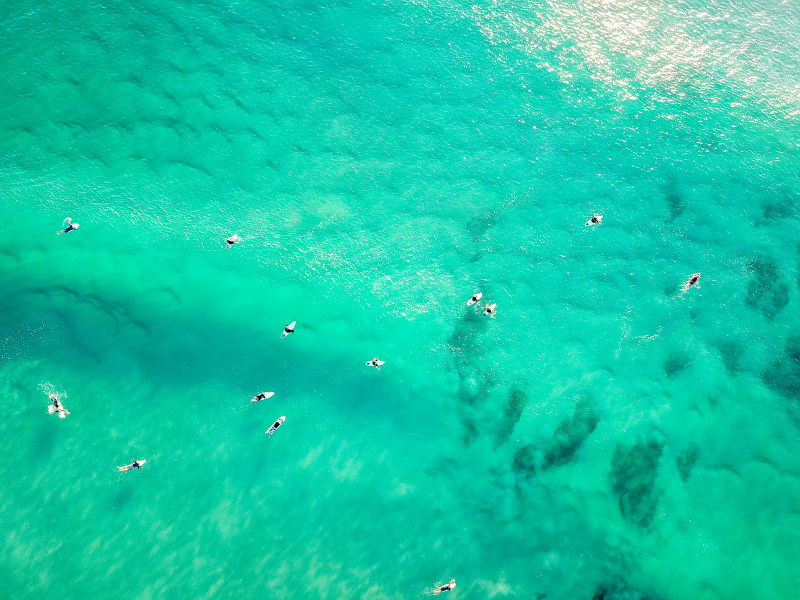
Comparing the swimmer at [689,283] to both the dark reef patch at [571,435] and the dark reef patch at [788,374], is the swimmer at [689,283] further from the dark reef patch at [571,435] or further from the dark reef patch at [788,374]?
the dark reef patch at [571,435]

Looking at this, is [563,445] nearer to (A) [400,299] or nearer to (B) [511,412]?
(B) [511,412]

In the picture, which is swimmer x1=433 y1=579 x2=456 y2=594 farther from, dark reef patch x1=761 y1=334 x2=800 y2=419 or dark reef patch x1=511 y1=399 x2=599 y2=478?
dark reef patch x1=761 y1=334 x2=800 y2=419

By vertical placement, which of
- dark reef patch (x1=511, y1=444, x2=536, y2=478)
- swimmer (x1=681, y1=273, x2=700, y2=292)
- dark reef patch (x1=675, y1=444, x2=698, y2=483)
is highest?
swimmer (x1=681, y1=273, x2=700, y2=292)

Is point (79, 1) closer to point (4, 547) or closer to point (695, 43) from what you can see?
point (4, 547)

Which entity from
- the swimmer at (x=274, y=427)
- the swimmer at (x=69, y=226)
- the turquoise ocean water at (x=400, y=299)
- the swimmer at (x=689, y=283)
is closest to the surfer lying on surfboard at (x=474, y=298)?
the turquoise ocean water at (x=400, y=299)

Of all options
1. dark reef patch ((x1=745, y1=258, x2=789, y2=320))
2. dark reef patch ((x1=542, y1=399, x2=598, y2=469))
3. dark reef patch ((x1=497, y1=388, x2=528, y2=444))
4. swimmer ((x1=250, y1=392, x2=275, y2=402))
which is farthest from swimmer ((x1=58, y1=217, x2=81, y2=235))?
dark reef patch ((x1=745, y1=258, x2=789, y2=320))

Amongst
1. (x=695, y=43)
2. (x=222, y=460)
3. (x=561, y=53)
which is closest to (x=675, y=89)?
(x=695, y=43)

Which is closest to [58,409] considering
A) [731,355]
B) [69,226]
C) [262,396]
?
[69,226]
